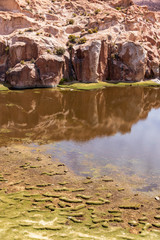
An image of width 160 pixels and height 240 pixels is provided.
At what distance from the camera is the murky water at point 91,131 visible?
55.3 ft

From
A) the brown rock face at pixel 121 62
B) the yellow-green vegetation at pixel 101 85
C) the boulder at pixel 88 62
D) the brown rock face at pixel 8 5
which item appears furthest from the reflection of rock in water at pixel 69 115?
the brown rock face at pixel 8 5

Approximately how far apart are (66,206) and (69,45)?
57.2 metres

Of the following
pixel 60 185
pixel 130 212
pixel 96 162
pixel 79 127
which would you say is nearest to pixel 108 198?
pixel 130 212

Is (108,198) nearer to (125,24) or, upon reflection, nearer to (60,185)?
(60,185)

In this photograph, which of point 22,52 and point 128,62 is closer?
point 22,52

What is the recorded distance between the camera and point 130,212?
11023mm

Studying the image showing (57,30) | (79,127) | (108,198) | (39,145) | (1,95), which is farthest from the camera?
(57,30)

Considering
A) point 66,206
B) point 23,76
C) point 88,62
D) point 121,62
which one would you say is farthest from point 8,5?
point 66,206

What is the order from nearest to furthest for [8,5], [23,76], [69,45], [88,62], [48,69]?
[23,76]
[48,69]
[88,62]
[69,45]
[8,5]

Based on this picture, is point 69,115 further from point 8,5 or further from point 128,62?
point 8,5

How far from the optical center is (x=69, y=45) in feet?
205

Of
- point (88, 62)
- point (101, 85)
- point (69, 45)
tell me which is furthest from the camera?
point (69, 45)

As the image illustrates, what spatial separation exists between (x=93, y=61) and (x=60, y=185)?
4944 centimetres

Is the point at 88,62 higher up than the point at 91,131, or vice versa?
the point at 88,62
